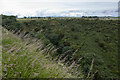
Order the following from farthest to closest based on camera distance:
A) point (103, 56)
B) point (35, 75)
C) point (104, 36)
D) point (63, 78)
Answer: point (104, 36) → point (103, 56) → point (63, 78) → point (35, 75)

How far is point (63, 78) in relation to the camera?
316 cm

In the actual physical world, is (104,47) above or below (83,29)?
below

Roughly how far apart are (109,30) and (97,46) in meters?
21.7

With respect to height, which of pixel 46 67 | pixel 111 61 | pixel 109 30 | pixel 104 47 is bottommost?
pixel 111 61

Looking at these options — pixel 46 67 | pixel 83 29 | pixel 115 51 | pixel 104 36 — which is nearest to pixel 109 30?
pixel 104 36

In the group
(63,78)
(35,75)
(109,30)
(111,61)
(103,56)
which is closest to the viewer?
(35,75)

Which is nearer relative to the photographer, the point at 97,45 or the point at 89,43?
the point at 97,45

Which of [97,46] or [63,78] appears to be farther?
[97,46]

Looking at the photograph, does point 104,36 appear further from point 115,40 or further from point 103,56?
point 103,56

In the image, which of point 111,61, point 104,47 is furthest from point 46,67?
point 104,47

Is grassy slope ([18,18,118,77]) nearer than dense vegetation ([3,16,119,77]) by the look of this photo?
No

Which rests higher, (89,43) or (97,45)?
(89,43)

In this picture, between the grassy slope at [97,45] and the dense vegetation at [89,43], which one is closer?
the dense vegetation at [89,43]

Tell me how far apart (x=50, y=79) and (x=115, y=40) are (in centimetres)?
5784
